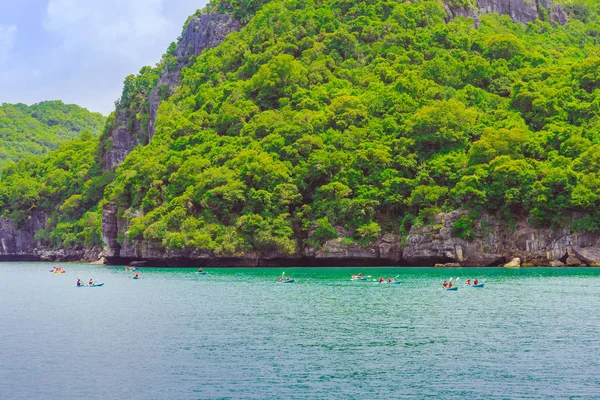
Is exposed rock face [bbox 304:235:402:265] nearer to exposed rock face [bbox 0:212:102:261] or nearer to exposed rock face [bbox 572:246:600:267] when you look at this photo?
exposed rock face [bbox 572:246:600:267]

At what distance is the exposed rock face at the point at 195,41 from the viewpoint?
499 feet

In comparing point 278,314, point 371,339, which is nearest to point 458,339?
point 371,339

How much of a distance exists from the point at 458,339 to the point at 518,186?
53.3 meters

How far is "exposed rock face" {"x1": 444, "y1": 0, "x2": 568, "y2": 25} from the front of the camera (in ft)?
473

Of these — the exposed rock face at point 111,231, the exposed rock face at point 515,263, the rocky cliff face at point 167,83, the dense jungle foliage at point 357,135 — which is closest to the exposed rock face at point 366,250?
the dense jungle foliage at point 357,135

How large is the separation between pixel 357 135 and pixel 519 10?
66466 mm

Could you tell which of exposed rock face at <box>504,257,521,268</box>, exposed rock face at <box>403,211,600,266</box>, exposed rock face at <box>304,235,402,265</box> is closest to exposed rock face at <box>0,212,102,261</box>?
exposed rock face at <box>304,235,402,265</box>

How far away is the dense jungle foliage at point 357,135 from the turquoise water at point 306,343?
29.3m

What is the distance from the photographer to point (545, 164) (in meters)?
89.8

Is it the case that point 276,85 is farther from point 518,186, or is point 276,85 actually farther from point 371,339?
point 371,339

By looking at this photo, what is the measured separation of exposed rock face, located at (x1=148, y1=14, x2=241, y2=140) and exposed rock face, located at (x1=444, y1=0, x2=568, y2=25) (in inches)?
1731

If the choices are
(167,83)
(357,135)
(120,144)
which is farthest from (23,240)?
(357,135)

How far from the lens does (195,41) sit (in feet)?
514

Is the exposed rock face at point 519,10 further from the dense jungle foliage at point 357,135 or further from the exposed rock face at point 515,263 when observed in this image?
the exposed rock face at point 515,263
